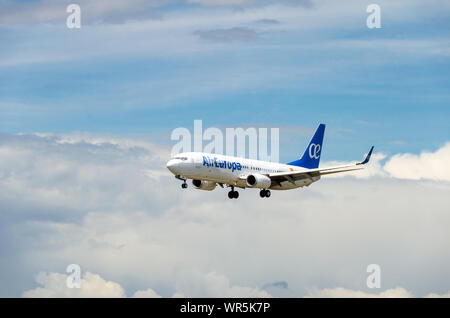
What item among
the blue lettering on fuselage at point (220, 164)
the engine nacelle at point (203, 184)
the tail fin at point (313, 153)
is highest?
the tail fin at point (313, 153)

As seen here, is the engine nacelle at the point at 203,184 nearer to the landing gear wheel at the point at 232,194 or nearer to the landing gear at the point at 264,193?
the landing gear wheel at the point at 232,194

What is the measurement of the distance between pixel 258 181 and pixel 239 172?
3.26 m

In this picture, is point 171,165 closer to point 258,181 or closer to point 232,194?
point 258,181

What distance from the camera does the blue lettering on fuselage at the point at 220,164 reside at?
120m

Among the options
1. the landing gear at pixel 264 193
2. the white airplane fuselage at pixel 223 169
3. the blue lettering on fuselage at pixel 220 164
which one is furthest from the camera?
the landing gear at pixel 264 193

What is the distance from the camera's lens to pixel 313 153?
147m

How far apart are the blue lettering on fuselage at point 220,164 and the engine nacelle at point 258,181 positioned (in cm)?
222

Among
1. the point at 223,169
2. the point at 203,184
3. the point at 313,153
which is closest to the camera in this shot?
the point at 223,169

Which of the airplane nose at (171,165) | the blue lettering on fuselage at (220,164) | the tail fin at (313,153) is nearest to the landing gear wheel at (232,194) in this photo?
the blue lettering on fuselage at (220,164)

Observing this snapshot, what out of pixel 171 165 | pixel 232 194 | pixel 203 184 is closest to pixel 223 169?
pixel 203 184
